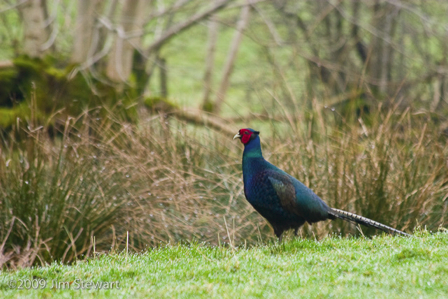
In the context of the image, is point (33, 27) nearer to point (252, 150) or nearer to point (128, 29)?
point (128, 29)

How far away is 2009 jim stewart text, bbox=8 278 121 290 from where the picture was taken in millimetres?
4016

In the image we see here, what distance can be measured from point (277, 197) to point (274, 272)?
1.24 meters

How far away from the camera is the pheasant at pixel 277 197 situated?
536cm

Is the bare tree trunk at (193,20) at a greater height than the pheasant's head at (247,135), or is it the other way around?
the bare tree trunk at (193,20)

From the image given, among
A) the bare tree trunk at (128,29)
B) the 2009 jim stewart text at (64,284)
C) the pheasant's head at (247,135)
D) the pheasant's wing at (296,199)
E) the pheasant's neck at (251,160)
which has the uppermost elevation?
the bare tree trunk at (128,29)

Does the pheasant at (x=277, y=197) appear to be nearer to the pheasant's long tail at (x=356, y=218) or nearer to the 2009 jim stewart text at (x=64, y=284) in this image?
the pheasant's long tail at (x=356, y=218)

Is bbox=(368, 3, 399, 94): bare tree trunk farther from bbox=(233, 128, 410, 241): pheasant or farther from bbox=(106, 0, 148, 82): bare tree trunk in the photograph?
bbox=(233, 128, 410, 241): pheasant

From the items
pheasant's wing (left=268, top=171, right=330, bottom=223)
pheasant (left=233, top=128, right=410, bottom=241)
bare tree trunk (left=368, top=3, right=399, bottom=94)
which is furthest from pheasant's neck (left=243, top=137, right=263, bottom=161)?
bare tree trunk (left=368, top=3, right=399, bottom=94)

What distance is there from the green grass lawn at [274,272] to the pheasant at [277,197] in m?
0.38

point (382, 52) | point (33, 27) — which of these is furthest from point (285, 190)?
point (382, 52)

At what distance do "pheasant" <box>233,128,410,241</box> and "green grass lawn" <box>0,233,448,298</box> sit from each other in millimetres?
378

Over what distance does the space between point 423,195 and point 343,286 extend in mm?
2854

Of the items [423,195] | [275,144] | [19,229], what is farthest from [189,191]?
[423,195]

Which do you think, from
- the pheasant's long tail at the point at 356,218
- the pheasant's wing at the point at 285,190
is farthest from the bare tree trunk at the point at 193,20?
the pheasant's long tail at the point at 356,218
